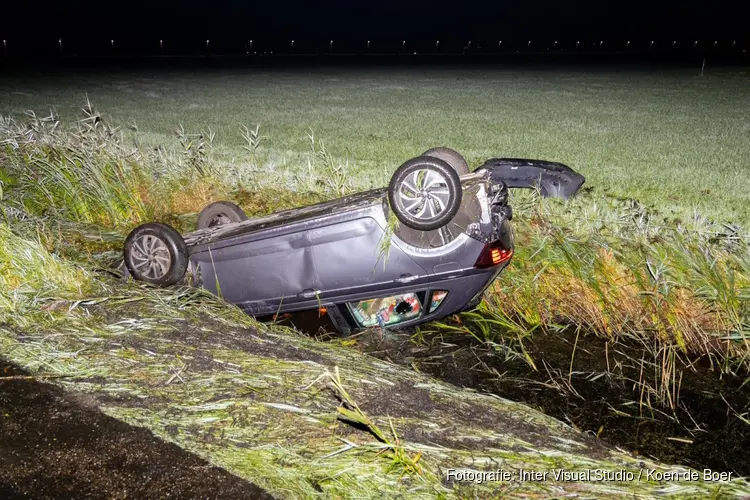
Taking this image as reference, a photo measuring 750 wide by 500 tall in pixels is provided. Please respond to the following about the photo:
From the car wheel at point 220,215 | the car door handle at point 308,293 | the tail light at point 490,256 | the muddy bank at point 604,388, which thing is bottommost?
the muddy bank at point 604,388

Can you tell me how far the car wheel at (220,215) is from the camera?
6574 mm

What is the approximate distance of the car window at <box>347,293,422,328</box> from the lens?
4.71m

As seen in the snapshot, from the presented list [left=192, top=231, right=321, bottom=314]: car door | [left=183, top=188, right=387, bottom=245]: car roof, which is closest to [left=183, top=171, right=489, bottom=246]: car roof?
[left=183, top=188, right=387, bottom=245]: car roof

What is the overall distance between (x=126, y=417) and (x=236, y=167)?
5.79 meters

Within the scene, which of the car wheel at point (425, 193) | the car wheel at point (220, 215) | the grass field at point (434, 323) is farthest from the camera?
the car wheel at point (220, 215)

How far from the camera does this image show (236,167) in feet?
28.0

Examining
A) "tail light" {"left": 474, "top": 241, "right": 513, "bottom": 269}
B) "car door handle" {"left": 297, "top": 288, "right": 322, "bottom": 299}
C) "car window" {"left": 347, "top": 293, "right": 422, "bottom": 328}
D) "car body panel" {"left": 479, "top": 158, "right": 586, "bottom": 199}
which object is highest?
"car body panel" {"left": 479, "top": 158, "right": 586, "bottom": 199}

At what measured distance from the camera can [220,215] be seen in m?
6.63

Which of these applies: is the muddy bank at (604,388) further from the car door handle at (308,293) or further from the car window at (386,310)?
the car door handle at (308,293)

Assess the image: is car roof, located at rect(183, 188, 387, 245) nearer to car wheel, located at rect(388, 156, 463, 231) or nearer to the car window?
car wheel, located at rect(388, 156, 463, 231)

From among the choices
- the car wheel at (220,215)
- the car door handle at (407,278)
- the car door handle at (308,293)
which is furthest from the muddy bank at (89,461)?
the car wheel at (220,215)

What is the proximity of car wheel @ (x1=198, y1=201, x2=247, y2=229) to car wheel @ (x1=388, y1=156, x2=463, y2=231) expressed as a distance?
256 centimetres

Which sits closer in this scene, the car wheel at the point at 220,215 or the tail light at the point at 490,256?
the tail light at the point at 490,256

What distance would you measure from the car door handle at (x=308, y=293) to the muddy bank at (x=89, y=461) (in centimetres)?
189
